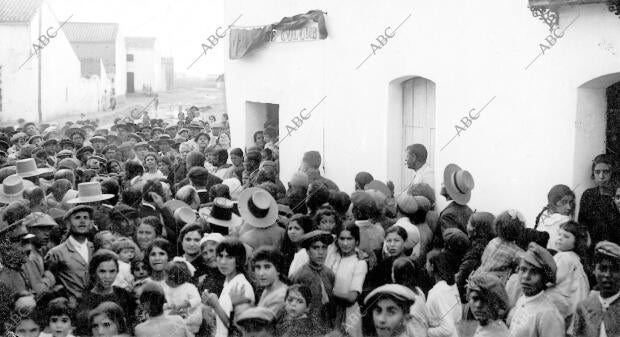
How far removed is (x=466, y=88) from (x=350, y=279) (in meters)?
3.95

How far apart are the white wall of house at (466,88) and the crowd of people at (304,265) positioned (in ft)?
1.92

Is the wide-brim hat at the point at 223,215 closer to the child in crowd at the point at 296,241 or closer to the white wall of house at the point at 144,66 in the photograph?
the child in crowd at the point at 296,241

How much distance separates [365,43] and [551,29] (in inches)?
140

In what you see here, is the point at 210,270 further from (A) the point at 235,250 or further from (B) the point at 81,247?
(B) the point at 81,247

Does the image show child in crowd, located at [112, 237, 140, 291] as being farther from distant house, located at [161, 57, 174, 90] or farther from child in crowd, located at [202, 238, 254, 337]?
distant house, located at [161, 57, 174, 90]

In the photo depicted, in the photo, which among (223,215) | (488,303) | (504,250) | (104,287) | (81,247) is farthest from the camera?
(223,215)

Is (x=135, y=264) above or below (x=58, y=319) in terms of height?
above

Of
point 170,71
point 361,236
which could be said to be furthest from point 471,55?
point 170,71

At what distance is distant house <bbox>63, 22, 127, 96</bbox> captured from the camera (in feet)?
206

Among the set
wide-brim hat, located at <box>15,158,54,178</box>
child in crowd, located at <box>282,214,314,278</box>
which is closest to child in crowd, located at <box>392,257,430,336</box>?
child in crowd, located at <box>282,214,314,278</box>

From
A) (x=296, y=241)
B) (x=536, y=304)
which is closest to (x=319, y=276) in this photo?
(x=296, y=241)

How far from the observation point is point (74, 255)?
7.07 m

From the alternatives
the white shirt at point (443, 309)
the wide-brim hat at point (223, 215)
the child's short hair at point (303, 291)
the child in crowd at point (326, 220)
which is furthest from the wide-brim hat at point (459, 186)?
the child's short hair at point (303, 291)

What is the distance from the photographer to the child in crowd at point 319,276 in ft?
20.2
